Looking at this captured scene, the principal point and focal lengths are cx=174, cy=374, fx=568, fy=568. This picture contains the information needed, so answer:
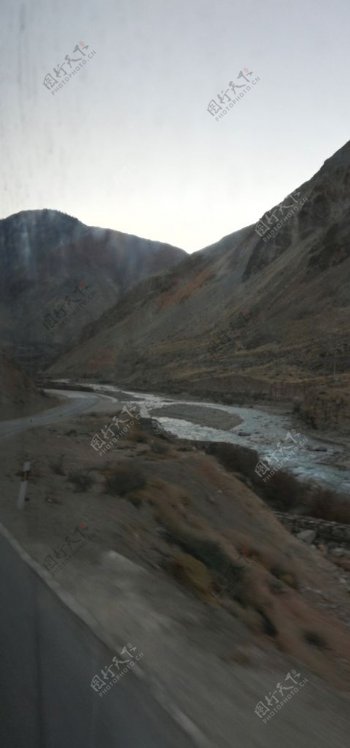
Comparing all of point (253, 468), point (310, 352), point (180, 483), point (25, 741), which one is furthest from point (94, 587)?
point (310, 352)

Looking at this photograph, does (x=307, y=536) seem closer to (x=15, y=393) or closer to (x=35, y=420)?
(x=35, y=420)

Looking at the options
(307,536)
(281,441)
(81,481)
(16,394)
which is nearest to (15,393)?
(16,394)

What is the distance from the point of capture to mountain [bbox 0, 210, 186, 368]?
148875mm

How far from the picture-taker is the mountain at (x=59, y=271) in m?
149

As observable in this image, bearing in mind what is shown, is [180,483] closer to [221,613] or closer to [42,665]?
[221,613]

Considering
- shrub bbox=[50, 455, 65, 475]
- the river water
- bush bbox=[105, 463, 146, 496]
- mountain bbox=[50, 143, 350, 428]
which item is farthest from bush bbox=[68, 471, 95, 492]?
mountain bbox=[50, 143, 350, 428]

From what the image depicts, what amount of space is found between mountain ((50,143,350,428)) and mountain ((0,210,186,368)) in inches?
1296

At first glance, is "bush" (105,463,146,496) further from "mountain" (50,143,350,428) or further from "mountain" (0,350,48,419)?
"mountain" (0,350,48,419)

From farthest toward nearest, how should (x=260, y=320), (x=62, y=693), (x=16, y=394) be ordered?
(x=260, y=320), (x=16, y=394), (x=62, y=693)

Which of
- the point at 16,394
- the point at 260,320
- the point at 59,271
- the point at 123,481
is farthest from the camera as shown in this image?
the point at 59,271

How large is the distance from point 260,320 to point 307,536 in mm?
56663

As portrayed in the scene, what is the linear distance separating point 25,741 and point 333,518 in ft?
43.7

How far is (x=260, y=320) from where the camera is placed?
6906cm

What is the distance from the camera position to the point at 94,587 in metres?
6.66
